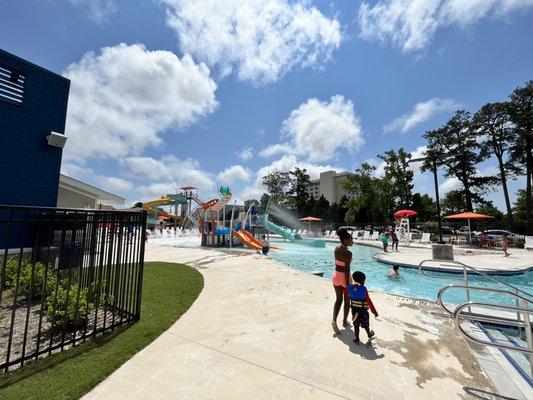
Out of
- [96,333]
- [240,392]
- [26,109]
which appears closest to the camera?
[240,392]

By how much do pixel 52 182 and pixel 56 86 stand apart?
3288 millimetres

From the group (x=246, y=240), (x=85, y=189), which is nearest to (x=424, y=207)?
(x=246, y=240)

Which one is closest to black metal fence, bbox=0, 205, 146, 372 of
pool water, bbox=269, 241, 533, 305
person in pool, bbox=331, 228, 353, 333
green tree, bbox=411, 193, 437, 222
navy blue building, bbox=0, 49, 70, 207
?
navy blue building, bbox=0, 49, 70, 207

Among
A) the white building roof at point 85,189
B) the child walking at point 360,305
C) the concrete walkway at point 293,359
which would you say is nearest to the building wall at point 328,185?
the white building roof at point 85,189

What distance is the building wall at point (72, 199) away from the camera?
1623 cm

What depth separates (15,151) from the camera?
8039mm

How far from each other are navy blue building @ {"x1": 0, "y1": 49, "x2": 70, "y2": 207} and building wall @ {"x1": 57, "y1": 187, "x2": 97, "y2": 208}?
8889 millimetres

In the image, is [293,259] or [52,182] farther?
[293,259]

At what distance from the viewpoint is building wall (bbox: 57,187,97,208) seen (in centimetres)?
1623

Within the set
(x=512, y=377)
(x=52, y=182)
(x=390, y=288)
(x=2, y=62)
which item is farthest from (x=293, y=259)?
(x=2, y=62)

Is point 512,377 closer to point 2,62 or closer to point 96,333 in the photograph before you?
point 96,333

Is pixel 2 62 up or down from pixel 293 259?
up

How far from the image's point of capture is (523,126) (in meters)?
30.0

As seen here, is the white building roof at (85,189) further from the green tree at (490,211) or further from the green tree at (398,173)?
the green tree at (490,211)
